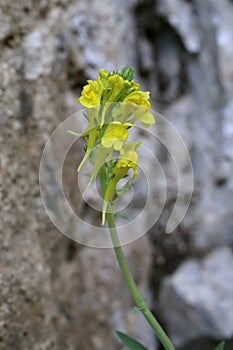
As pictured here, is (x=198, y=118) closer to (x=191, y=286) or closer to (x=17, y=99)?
(x=191, y=286)

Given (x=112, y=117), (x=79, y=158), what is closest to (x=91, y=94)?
(x=112, y=117)

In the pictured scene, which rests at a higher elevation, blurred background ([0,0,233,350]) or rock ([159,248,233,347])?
blurred background ([0,0,233,350])

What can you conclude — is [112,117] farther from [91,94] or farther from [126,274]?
[126,274]

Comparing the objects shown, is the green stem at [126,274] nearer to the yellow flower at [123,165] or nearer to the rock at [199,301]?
the yellow flower at [123,165]

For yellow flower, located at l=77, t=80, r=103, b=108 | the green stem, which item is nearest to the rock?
the green stem

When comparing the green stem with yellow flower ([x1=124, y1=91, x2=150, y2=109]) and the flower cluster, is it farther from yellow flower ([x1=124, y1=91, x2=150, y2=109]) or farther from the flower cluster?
yellow flower ([x1=124, y1=91, x2=150, y2=109])

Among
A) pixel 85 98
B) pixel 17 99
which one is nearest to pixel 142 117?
pixel 85 98
